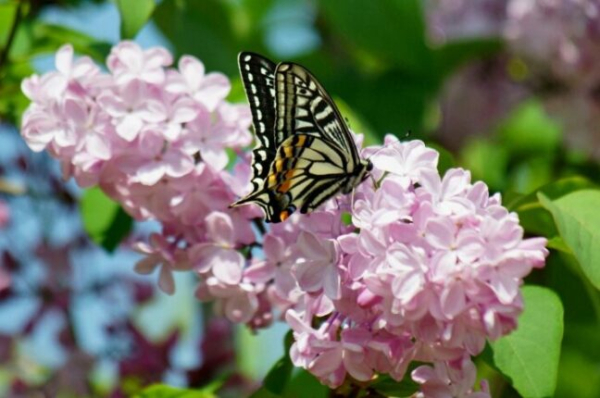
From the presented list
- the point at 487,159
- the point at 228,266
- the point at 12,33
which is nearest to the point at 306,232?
the point at 228,266

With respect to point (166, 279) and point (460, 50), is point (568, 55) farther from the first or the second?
point (166, 279)

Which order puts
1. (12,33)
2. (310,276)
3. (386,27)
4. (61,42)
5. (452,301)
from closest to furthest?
(452,301) → (310,276) → (12,33) → (61,42) → (386,27)

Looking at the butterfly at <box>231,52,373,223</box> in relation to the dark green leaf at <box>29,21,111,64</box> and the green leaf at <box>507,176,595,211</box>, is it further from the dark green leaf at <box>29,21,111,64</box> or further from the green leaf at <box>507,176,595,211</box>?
the dark green leaf at <box>29,21,111,64</box>

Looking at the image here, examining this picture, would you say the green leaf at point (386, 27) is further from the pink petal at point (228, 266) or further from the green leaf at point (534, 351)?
the green leaf at point (534, 351)

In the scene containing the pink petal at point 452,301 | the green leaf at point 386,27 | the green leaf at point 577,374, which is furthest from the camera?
the green leaf at point 577,374

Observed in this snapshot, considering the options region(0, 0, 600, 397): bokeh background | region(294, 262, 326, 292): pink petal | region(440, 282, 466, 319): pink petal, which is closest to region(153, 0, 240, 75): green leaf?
region(0, 0, 600, 397): bokeh background

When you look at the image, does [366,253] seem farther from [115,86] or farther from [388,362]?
[115,86]

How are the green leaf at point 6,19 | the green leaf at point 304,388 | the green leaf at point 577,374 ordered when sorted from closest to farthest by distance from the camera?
1. the green leaf at point 304,388
2. the green leaf at point 6,19
3. the green leaf at point 577,374

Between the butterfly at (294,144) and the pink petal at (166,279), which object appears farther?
the pink petal at (166,279)

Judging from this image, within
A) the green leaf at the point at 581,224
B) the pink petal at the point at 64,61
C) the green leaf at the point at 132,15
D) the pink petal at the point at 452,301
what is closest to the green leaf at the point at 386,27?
the green leaf at the point at 132,15
